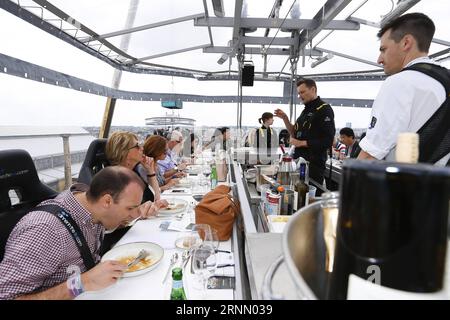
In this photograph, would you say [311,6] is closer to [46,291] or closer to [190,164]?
[190,164]

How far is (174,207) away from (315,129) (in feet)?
5.78

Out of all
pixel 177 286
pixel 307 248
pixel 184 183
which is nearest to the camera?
pixel 307 248

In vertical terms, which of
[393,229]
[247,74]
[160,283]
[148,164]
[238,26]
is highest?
[238,26]

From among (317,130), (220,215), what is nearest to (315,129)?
(317,130)

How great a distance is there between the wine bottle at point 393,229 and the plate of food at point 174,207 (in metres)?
1.78

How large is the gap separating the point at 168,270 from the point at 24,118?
3.99 m

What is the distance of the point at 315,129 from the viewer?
115 inches

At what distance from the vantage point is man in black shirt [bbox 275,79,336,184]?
2887 millimetres

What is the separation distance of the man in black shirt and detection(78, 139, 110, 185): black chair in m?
2.05

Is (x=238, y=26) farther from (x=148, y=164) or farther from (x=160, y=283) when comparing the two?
(x=160, y=283)

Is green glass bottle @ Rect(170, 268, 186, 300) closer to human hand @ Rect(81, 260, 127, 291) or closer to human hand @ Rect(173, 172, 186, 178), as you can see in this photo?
human hand @ Rect(81, 260, 127, 291)

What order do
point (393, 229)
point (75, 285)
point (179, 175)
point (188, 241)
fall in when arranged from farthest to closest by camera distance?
point (179, 175) < point (188, 241) < point (75, 285) < point (393, 229)

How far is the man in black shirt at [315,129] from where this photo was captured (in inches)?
114

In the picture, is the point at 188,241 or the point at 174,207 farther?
the point at 174,207
